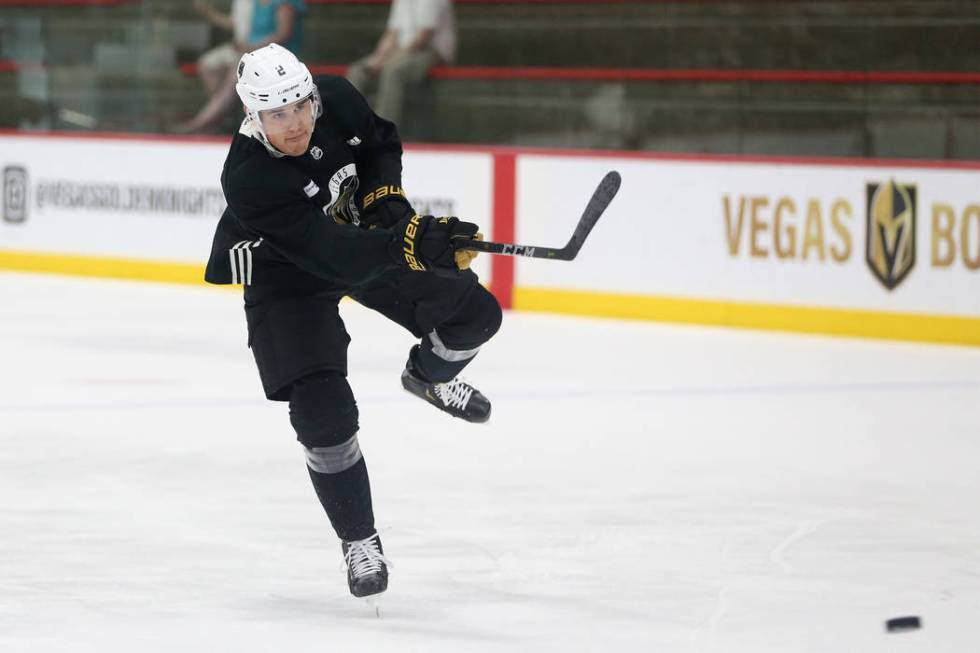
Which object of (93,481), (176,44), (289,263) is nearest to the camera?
(289,263)

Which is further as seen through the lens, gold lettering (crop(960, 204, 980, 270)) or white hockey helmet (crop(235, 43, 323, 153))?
gold lettering (crop(960, 204, 980, 270))

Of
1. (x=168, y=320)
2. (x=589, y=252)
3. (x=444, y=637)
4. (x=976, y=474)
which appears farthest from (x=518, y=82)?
(x=444, y=637)

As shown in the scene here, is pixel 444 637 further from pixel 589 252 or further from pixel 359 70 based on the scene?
pixel 359 70

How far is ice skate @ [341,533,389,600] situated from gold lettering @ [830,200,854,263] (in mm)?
5360

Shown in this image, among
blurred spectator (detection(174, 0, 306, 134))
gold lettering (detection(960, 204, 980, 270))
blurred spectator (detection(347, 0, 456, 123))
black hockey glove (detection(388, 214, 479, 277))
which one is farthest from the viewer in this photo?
blurred spectator (detection(174, 0, 306, 134))

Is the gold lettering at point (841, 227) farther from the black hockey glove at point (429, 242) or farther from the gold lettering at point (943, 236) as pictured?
the black hockey glove at point (429, 242)

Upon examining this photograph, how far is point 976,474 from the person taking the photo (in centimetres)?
556

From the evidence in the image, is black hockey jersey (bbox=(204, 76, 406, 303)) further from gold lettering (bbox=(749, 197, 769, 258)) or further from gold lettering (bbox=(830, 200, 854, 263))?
gold lettering (bbox=(749, 197, 769, 258))

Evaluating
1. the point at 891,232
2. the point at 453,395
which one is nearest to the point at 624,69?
the point at 891,232

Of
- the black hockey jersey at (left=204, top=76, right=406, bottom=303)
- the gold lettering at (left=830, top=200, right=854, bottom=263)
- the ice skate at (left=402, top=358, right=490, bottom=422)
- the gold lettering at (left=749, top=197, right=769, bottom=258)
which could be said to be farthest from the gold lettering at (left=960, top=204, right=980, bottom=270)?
the black hockey jersey at (left=204, top=76, right=406, bottom=303)

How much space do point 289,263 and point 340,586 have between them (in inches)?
30.2

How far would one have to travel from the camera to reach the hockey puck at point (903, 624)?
3.67m

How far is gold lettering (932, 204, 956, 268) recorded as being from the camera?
8.59m

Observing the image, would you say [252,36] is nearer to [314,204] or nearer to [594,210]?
[314,204]
